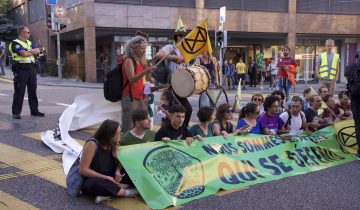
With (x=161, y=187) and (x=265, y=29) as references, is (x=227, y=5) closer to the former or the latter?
(x=265, y=29)

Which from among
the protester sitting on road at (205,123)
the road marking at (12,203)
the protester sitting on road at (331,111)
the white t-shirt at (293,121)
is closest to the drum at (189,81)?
the protester sitting on road at (205,123)

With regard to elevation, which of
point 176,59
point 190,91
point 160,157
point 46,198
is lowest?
point 46,198

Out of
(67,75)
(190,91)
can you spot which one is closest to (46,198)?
(190,91)

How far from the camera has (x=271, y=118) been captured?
6.88 meters

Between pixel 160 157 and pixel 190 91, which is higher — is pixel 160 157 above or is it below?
below

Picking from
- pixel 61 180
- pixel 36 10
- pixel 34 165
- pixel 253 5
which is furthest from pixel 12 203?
pixel 36 10

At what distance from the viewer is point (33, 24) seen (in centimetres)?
3638

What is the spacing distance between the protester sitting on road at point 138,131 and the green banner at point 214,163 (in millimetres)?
281

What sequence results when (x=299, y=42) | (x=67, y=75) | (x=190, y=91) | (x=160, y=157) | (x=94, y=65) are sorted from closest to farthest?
(x=160, y=157) < (x=190, y=91) < (x=94, y=65) < (x=67, y=75) < (x=299, y=42)

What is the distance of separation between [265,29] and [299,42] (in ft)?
10.9

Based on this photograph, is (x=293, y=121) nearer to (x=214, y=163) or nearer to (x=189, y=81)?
(x=189, y=81)

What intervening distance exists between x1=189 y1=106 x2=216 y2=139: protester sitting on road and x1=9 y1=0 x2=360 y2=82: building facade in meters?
20.7

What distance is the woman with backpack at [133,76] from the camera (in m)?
5.75

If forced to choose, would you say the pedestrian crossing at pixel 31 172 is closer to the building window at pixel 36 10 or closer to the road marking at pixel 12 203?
the road marking at pixel 12 203
